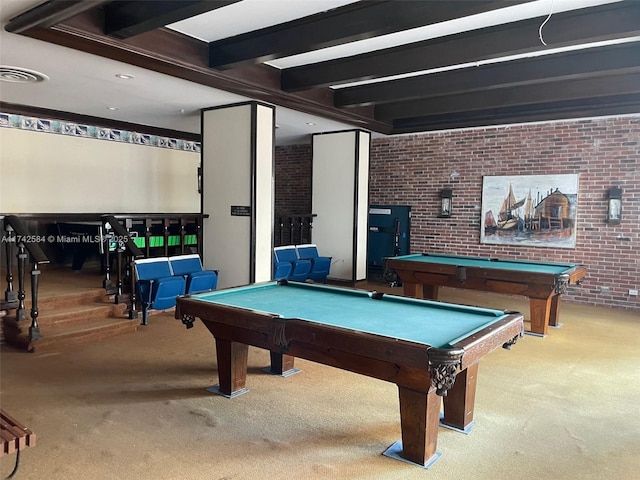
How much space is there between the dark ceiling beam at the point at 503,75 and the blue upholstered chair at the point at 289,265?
7.85 feet

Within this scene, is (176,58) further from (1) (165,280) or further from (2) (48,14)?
(1) (165,280)

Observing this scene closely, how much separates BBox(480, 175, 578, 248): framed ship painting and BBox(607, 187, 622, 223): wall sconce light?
17.6 inches

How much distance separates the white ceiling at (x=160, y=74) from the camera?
12.9 feet

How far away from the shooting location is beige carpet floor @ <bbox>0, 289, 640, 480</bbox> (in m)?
2.54

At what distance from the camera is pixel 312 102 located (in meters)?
6.25

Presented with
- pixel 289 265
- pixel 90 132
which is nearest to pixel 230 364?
pixel 289 265

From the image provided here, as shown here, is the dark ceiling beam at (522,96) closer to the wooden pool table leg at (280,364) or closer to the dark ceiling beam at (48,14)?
the wooden pool table leg at (280,364)

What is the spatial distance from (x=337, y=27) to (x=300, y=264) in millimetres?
4058

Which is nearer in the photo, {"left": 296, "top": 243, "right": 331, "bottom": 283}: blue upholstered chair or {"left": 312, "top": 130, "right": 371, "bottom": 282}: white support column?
{"left": 296, "top": 243, "right": 331, "bottom": 283}: blue upholstered chair

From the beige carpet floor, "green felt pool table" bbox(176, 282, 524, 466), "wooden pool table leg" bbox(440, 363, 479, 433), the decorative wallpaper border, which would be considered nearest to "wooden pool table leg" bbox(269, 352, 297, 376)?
the beige carpet floor

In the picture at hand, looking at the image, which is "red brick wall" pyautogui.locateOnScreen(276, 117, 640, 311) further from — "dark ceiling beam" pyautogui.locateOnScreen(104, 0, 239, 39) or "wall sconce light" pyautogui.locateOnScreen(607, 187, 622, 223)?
"dark ceiling beam" pyautogui.locateOnScreen(104, 0, 239, 39)

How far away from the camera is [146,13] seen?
3697 millimetres

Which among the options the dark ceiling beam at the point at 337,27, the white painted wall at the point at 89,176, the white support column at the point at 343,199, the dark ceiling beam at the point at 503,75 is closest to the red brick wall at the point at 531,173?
the white support column at the point at 343,199

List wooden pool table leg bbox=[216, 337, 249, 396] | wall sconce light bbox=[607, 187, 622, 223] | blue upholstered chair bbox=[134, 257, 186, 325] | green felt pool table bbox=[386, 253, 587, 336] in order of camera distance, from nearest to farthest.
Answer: wooden pool table leg bbox=[216, 337, 249, 396] → green felt pool table bbox=[386, 253, 587, 336] → blue upholstered chair bbox=[134, 257, 186, 325] → wall sconce light bbox=[607, 187, 622, 223]
